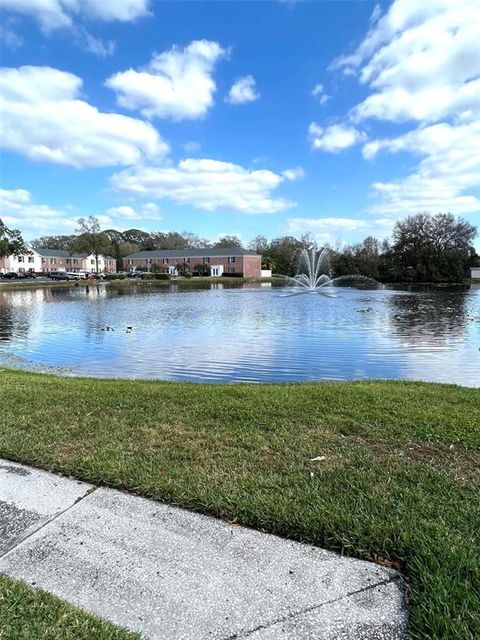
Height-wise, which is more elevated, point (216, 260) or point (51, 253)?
point (51, 253)

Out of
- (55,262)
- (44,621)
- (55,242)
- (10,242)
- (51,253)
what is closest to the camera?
(44,621)

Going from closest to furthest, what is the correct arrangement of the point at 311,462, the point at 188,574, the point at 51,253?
the point at 188,574
the point at 311,462
the point at 51,253

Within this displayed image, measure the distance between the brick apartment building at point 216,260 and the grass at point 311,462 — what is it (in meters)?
81.8

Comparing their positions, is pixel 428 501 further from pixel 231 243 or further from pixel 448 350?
pixel 231 243

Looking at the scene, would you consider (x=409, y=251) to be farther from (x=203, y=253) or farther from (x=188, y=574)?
(x=188, y=574)

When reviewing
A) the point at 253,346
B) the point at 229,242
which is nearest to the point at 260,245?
the point at 229,242

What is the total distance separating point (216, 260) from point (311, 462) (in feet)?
286

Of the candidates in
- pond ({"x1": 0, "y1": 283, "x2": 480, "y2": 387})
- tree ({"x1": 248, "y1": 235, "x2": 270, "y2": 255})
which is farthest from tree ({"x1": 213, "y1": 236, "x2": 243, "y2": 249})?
pond ({"x1": 0, "y1": 283, "x2": 480, "y2": 387})

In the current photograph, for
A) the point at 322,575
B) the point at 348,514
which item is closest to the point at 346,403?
the point at 348,514

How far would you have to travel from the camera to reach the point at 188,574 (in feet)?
7.56

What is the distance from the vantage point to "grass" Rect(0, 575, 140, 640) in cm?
190

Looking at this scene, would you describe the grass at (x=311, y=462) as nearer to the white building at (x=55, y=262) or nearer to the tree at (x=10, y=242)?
the tree at (x=10, y=242)

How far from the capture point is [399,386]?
696cm

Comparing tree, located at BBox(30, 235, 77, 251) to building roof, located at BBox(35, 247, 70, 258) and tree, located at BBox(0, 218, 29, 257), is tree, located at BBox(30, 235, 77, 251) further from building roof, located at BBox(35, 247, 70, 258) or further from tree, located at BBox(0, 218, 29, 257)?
tree, located at BBox(0, 218, 29, 257)
